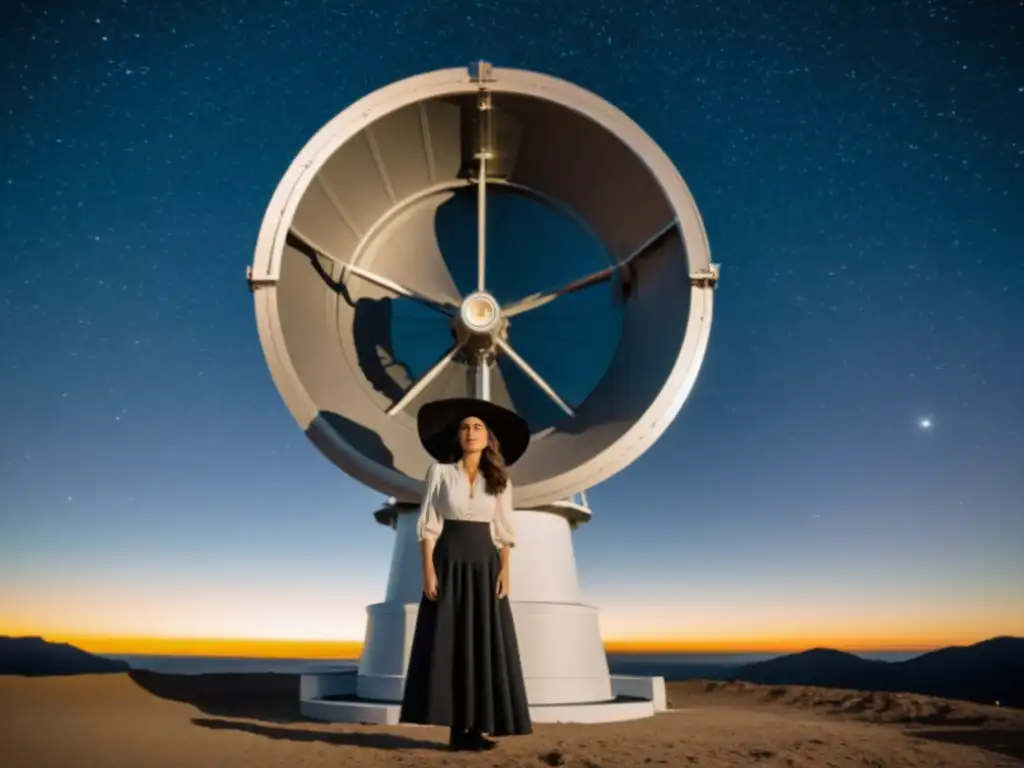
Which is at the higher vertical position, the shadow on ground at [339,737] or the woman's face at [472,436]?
the woman's face at [472,436]

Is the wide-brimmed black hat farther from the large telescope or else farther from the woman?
the large telescope

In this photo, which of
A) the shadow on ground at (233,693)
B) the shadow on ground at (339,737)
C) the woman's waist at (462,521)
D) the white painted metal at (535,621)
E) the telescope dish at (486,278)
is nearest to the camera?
the woman's waist at (462,521)

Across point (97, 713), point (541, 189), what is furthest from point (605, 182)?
point (97, 713)

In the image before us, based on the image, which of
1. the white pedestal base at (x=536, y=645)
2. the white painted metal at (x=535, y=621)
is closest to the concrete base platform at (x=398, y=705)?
the white pedestal base at (x=536, y=645)

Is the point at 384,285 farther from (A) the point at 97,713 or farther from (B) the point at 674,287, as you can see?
(A) the point at 97,713

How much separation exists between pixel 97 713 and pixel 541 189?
6.30 metres

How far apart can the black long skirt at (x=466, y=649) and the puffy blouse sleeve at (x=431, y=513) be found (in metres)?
0.07

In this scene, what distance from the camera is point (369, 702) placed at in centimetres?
746

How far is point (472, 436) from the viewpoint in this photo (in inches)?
200

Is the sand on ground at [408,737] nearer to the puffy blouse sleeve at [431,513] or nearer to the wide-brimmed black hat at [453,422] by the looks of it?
the puffy blouse sleeve at [431,513]

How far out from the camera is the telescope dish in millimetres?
7848

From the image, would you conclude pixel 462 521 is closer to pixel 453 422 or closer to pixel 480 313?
pixel 453 422

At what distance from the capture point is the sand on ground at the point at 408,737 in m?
5.07

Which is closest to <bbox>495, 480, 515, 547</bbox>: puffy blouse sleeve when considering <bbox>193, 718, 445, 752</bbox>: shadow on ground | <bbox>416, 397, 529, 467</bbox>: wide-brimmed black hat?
<bbox>416, 397, 529, 467</bbox>: wide-brimmed black hat
